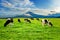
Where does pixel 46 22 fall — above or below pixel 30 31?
above

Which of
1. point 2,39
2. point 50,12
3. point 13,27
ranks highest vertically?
point 50,12

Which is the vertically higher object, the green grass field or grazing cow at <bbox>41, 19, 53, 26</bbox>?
grazing cow at <bbox>41, 19, 53, 26</bbox>

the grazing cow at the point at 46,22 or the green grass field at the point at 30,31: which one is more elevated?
the grazing cow at the point at 46,22

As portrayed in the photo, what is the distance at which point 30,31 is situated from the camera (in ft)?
9.59

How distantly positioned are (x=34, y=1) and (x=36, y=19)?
12.9 inches

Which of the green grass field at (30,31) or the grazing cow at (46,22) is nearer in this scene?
the green grass field at (30,31)

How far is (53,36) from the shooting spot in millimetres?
2865

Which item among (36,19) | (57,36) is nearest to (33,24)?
(36,19)

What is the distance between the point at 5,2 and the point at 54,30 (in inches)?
39.8

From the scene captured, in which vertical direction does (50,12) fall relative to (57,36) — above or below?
above

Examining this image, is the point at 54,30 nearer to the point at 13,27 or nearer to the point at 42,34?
the point at 42,34

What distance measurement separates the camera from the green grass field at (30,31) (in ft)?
9.37

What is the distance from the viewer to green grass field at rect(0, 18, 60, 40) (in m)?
2.86

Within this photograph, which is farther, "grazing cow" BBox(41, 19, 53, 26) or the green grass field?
"grazing cow" BBox(41, 19, 53, 26)
